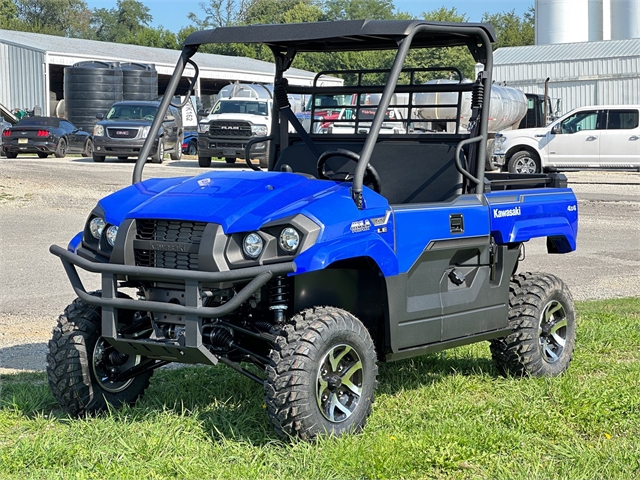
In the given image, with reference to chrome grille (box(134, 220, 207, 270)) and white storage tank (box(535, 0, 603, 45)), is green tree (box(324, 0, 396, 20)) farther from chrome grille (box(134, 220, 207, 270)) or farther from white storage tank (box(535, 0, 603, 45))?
chrome grille (box(134, 220, 207, 270))

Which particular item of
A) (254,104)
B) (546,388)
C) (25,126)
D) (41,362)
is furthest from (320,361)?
(25,126)

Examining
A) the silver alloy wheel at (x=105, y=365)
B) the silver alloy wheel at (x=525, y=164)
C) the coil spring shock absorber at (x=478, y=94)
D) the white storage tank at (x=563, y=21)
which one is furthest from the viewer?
the white storage tank at (x=563, y=21)

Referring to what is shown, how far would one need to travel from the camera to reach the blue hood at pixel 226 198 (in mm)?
4945

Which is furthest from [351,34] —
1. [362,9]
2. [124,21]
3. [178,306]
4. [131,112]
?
[124,21]

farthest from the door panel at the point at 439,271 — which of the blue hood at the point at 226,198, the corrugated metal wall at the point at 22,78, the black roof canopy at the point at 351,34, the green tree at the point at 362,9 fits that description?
the green tree at the point at 362,9

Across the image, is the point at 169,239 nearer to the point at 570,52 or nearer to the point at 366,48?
the point at 366,48

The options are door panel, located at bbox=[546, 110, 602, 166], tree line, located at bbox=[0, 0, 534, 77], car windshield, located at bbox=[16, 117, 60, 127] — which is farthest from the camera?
tree line, located at bbox=[0, 0, 534, 77]

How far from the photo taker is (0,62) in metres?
50.2

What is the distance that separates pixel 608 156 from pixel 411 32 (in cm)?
2110

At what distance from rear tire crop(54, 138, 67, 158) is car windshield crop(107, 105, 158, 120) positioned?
99.4 inches

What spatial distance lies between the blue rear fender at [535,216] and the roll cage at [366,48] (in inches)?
9.2

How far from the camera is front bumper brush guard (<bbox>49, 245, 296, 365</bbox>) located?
4.76 meters

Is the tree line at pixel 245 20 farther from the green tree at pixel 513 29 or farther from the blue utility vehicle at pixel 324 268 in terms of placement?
the blue utility vehicle at pixel 324 268

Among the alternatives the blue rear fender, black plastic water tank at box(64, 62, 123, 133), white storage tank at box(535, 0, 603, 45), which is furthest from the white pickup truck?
white storage tank at box(535, 0, 603, 45)
